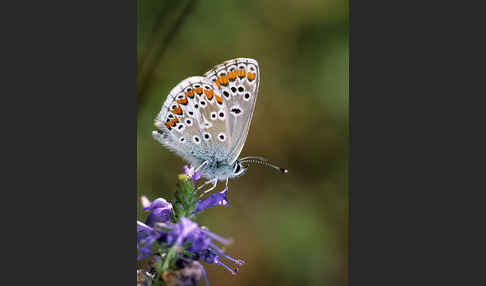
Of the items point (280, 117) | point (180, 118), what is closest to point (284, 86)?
point (280, 117)

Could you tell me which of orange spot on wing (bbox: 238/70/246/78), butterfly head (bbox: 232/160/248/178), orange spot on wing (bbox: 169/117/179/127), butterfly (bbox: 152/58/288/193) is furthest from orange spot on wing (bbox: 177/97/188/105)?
butterfly head (bbox: 232/160/248/178)

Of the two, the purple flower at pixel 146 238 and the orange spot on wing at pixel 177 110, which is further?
the orange spot on wing at pixel 177 110

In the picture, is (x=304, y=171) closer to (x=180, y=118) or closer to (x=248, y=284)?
(x=248, y=284)

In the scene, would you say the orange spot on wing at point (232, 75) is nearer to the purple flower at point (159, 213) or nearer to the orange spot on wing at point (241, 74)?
the orange spot on wing at point (241, 74)

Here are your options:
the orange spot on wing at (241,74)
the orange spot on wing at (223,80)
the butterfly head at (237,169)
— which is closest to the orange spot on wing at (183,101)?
the orange spot on wing at (223,80)

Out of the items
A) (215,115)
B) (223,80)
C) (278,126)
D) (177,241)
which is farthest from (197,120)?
(278,126)

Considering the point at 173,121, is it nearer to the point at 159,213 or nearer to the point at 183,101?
the point at 183,101

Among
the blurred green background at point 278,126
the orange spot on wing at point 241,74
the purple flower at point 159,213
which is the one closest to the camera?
the purple flower at point 159,213
